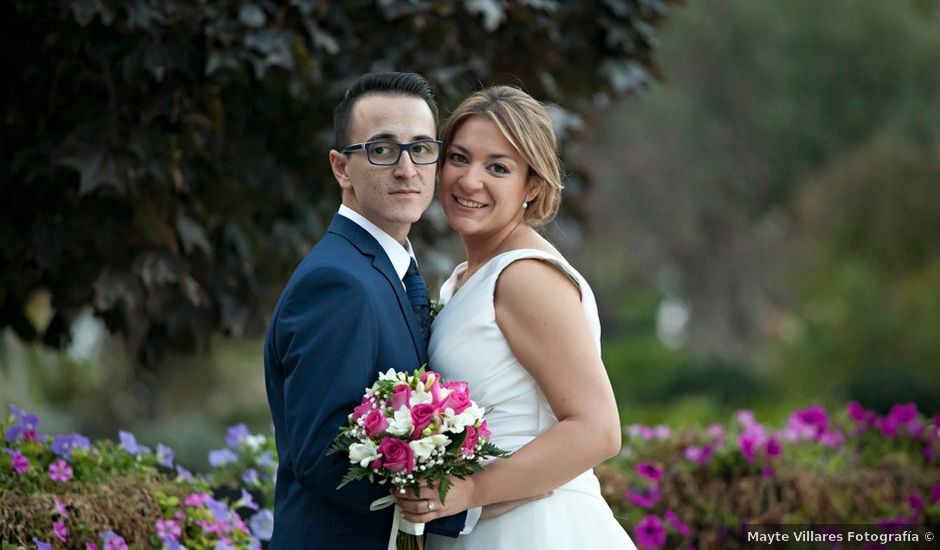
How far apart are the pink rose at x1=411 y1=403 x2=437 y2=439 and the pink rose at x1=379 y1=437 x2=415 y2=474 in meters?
0.04

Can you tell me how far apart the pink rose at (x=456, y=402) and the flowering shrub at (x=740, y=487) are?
300 centimetres

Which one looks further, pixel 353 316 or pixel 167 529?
pixel 167 529

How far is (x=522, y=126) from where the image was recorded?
10.8 feet

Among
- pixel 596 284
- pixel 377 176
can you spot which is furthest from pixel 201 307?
pixel 596 284

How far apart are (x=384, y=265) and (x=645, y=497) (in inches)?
121

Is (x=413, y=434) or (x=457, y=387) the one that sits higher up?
(x=457, y=387)

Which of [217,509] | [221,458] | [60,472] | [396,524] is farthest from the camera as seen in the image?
[221,458]

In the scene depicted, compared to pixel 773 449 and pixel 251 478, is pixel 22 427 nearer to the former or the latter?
pixel 251 478

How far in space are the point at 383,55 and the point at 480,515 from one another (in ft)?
10.0

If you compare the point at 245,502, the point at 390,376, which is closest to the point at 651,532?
the point at 245,502

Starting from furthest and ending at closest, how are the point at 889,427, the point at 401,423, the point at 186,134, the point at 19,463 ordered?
1. the point at 889,427
2. the point at 186,134
3. the point at 19,463
4. the point at 401,423

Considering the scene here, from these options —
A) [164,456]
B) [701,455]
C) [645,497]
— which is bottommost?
[164,456]

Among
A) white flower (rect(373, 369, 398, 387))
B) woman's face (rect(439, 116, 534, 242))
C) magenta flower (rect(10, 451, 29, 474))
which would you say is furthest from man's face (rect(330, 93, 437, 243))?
magenta flower (rect(10, 451, 29, 474))

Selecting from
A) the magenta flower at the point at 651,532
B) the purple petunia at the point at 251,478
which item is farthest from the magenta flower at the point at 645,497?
the purple petunia at the point at 251,478
